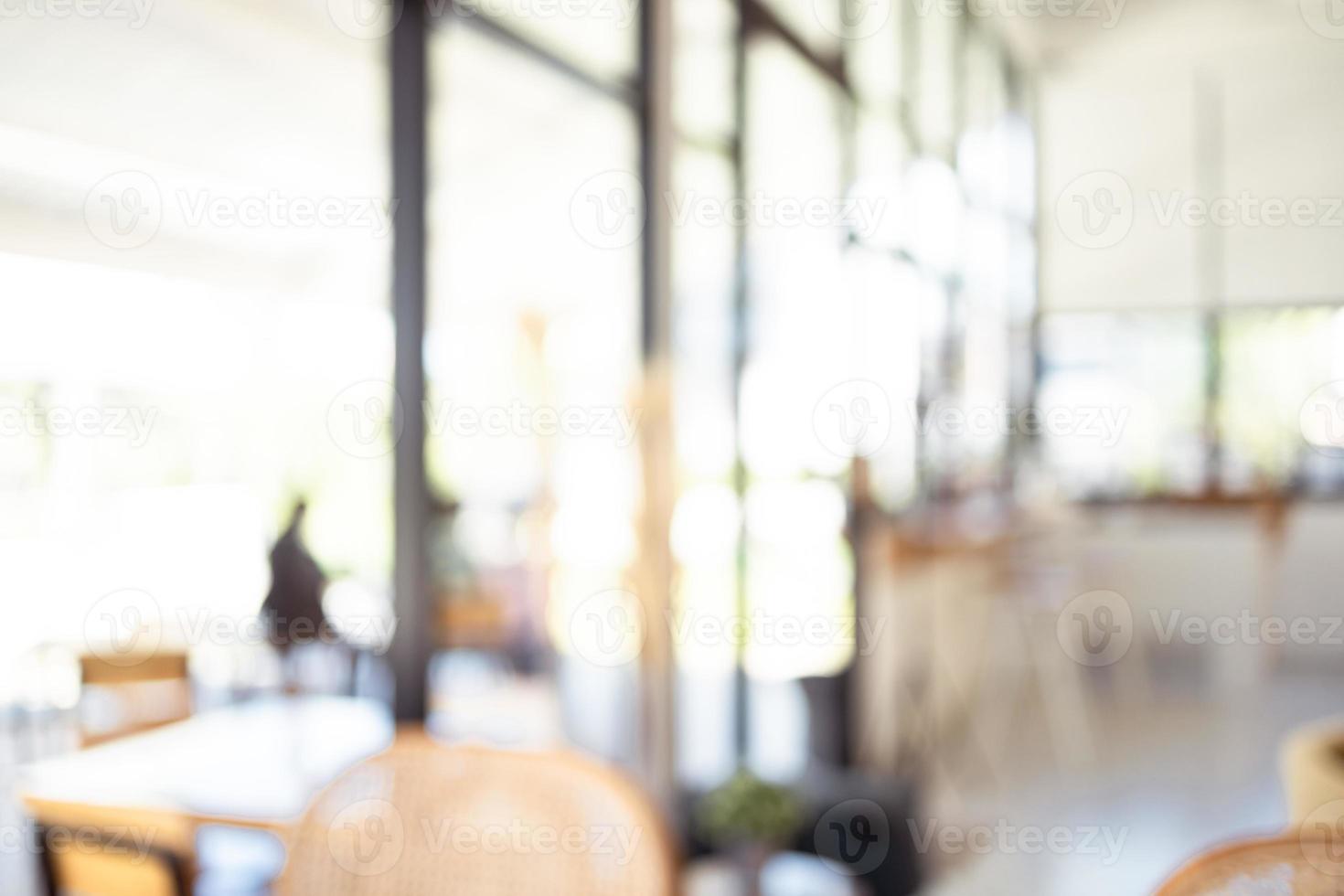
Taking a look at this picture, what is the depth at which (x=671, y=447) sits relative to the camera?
11.1ft

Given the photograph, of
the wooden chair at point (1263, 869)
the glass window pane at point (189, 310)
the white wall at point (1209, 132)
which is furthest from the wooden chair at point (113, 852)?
the white wall at point (1209, 132)

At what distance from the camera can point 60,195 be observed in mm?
1417

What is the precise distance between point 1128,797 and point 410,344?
128 inches

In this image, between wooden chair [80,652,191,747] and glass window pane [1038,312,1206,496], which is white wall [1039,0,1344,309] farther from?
wooden chair [80,652,191,747]

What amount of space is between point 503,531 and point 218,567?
104 centimetres

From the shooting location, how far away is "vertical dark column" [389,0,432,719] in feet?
7.57

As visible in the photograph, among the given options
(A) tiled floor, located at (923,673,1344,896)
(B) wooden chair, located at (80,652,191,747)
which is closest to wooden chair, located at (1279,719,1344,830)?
(A) tiled floor, located at (923,673,1344,896)

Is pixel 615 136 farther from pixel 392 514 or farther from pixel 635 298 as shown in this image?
pixel 392 514

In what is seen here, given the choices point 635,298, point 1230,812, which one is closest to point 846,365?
point 635,298

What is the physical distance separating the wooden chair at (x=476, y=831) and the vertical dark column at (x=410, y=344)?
1.10 metres

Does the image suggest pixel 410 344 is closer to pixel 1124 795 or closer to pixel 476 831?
pixel 476 831

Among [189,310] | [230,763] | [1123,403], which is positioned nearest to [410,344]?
[189,310]

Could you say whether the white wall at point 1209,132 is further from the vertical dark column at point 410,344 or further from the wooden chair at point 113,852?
the wooden chair at point 113,852

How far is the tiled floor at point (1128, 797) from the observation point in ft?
11.1
